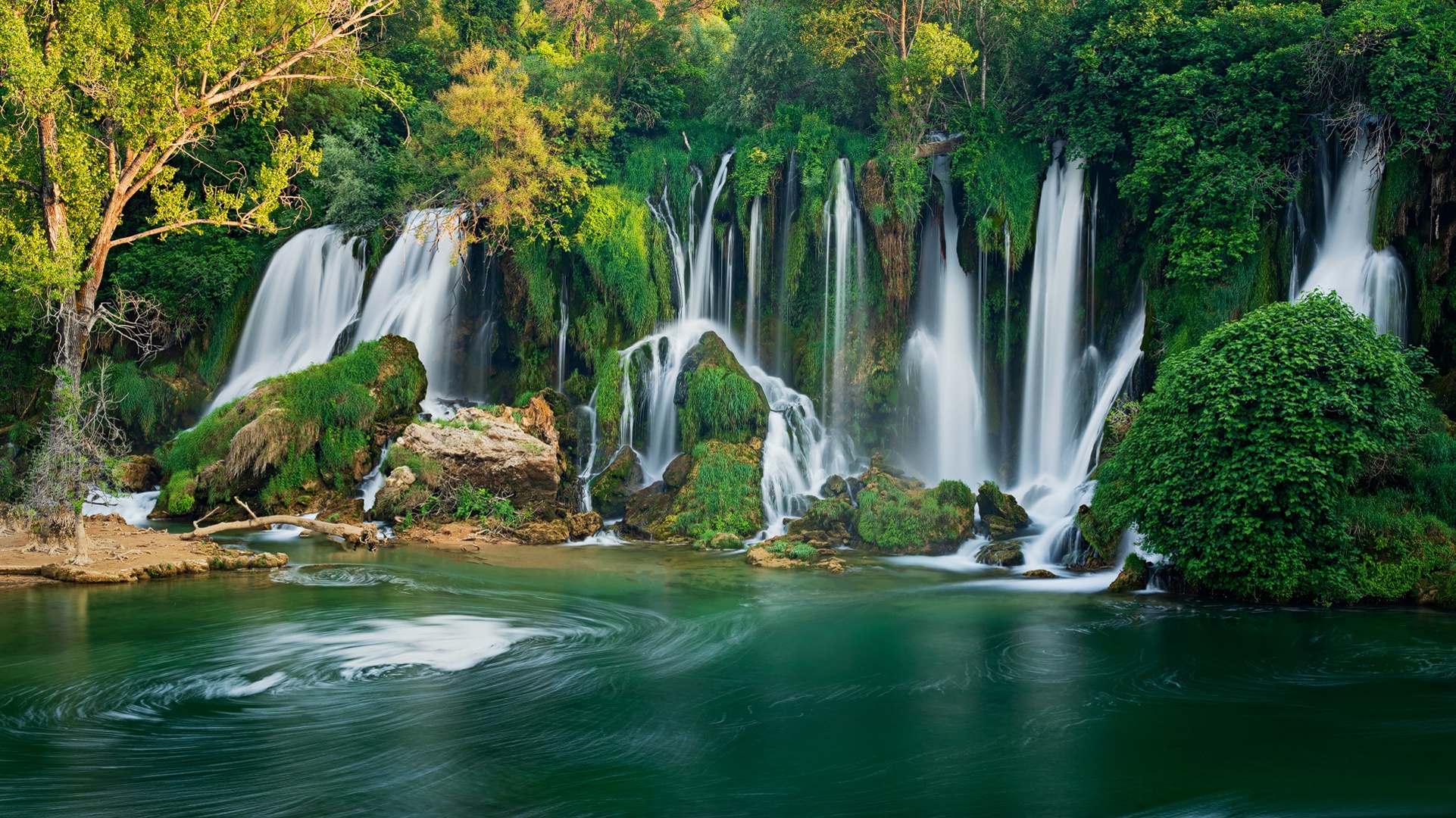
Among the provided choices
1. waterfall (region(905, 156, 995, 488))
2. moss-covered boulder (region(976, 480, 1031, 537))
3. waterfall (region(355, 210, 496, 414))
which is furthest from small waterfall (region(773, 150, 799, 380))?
waterfall (region(355, 210, 496, 414))

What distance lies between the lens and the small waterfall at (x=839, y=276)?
71.5 feet

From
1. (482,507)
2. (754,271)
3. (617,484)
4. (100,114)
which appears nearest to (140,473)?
(482,507)

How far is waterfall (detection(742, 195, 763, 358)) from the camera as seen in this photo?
22.7 m

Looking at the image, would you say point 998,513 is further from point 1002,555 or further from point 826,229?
point 826,229

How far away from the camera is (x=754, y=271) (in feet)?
74.4

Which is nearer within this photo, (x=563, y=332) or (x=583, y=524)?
(x=583, y=524)

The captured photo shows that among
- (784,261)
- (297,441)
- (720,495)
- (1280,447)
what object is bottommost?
(720,495)

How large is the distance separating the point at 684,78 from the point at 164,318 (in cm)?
1427

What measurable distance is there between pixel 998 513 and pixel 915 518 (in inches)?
61.2

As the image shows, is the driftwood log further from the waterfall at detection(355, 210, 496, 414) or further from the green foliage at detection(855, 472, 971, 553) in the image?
the green foliage at detection(855, 472, 971, 553)

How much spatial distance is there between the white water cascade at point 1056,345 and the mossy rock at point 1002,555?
375 centimetres

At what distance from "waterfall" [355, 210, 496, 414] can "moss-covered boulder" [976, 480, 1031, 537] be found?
12062 millimetres

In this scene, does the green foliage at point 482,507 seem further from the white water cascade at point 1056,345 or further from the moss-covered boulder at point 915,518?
the white water cascade at point 1056,345

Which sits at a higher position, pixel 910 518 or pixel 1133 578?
pixel 910 518
